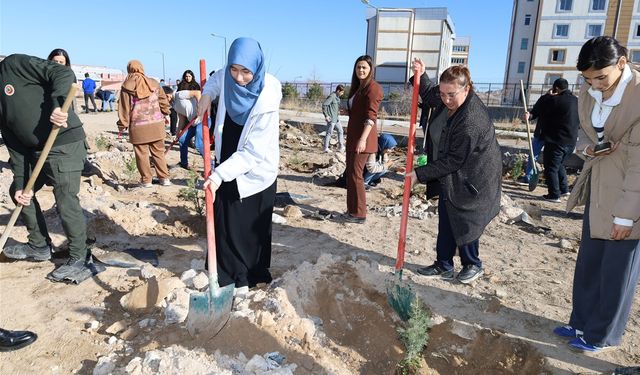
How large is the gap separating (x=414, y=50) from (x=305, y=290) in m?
48.0

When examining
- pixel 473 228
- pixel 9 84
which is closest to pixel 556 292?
pixel 473 228

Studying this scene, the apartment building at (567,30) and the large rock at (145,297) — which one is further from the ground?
the apartment building at (567,30)

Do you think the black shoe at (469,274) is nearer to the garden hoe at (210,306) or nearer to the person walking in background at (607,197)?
the person walking in background at (607,197)

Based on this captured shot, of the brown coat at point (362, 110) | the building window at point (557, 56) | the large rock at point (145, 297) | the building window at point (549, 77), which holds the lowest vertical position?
the large rock at point (145, 297)

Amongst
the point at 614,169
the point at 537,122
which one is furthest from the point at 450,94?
the point at 537,122

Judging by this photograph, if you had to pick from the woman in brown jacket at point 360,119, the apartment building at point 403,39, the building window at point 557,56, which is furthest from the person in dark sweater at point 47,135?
the apartment building at point 403,39

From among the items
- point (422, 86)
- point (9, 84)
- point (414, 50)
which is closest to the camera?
point (9, 84)

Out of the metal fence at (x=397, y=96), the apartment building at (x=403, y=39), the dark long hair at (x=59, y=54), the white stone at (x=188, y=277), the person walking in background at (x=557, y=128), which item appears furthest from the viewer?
the apartment building at (x=403, y=39)

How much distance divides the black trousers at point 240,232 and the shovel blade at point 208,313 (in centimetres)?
42

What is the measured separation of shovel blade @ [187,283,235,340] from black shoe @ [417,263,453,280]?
170 cm

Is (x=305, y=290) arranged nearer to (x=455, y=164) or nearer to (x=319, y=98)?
(x=455, y=164)

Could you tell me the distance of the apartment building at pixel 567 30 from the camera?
107ft

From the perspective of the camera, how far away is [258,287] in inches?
120

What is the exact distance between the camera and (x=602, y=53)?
82.8 inches
